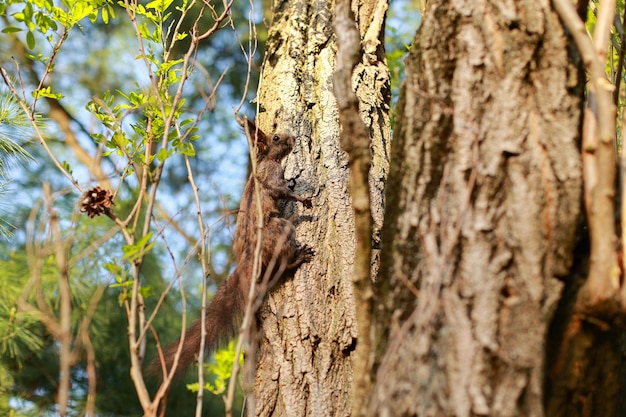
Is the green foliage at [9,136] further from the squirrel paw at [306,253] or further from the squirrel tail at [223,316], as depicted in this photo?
the squirrel paw at [306,253]

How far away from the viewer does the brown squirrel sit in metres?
3.74

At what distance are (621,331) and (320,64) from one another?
2592 mm

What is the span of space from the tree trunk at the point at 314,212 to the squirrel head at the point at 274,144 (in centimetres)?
8

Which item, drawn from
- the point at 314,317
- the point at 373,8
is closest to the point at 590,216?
the point at 314,317

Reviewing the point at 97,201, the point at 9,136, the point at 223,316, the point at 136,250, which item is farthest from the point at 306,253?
the point at 9,136

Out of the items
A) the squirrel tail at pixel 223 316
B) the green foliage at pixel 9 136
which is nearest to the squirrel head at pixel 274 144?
the squirrel tail at pixel 223 316

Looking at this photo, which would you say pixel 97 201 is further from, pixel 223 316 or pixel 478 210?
pixel 223 316

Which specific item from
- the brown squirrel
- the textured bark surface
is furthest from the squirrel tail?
the textured bark surface

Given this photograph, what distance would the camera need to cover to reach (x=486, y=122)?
→ 85.0 inches

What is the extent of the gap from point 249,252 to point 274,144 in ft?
2.43

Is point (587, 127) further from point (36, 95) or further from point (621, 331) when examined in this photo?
point (36, 95)

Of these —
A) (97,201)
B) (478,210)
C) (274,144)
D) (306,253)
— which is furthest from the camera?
(274,144)

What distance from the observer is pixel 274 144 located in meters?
4.65

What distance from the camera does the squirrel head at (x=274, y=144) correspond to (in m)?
4.17
